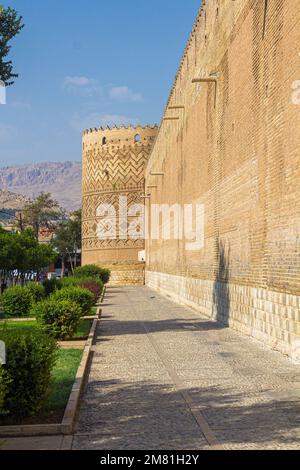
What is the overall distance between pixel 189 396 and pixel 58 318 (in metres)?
6.34

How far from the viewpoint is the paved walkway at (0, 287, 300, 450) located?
18.7ft

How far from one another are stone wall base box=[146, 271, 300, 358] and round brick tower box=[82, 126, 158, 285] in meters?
27.9

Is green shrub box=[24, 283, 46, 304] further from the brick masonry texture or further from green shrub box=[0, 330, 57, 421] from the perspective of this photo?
green shrub box=[0, 330, 57, 421]

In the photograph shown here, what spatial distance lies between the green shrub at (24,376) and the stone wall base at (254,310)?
521 centimetres

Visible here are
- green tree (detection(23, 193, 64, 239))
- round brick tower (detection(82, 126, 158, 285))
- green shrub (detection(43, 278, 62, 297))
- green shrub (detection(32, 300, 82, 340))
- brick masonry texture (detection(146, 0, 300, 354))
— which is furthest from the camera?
green tree (detection(23, 193, 64, 239))

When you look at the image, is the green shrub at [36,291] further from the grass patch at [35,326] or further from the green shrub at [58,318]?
the green shrub at [58,318]

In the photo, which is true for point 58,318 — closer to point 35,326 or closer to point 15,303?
point 35,326

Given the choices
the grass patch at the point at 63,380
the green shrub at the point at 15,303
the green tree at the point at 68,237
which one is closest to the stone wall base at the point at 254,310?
the grass patch at the point at 63,380

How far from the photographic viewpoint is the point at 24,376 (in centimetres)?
635

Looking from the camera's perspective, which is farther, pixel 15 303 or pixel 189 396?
pixel 15 303

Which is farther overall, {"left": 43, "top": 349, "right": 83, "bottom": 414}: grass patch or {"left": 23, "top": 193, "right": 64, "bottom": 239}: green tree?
{"left": 23, "top": 193, "right": 64, "bottom": 239}: green tree

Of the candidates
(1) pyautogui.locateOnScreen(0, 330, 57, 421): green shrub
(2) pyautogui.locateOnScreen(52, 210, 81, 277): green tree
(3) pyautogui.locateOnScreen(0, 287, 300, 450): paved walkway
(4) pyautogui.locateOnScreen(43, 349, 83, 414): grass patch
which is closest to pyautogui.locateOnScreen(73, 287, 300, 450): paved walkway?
(3) pyautogui.locateOnScreen(0, 287, 300, 450): paved walkway

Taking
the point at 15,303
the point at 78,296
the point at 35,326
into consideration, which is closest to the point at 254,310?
the point at 78,296

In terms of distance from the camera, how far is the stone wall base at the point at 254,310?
1109cm
